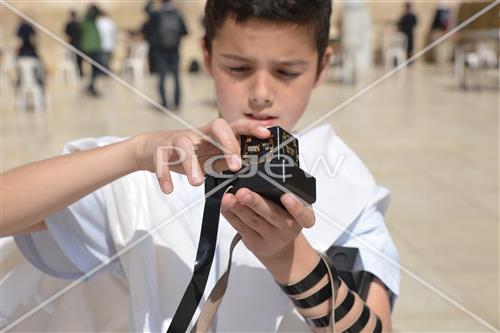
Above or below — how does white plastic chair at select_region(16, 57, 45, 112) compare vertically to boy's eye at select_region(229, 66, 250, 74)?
below

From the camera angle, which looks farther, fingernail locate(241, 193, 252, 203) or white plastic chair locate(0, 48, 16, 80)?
white plastic chair locate(0, 48, 16, 80)

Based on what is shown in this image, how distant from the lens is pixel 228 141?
0.83m

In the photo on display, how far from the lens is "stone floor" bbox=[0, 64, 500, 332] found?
2.62 m

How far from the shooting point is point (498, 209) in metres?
3.73

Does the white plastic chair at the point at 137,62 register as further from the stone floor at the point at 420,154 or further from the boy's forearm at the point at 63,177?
the boy's forearm at the point at 63,177

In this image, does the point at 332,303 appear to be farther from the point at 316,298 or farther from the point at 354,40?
the point at 354,40

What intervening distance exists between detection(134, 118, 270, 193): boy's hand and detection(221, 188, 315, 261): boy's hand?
0.14ft

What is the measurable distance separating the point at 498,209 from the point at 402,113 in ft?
13.6

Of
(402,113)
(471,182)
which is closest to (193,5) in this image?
(402,113)

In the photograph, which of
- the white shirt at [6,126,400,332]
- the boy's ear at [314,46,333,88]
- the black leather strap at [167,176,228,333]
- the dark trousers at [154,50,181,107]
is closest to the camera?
the black leather strap at [167,176,228,333]

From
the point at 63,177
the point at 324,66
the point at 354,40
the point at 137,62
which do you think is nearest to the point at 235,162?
the point at 63,177

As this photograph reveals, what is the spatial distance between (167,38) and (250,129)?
7.69 meters

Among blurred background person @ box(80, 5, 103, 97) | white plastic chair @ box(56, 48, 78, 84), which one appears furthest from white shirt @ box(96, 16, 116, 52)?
blurred background person @ box(80, 5, 103, 97)

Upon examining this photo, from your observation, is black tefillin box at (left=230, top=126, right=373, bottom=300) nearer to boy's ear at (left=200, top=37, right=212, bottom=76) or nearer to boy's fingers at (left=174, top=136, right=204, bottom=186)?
boy's fingers at (left=174, top=136, right=204, bottom=186)
